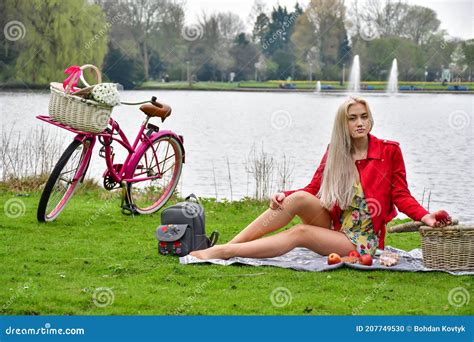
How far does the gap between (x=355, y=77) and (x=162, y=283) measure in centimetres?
3123

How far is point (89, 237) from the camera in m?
6.14

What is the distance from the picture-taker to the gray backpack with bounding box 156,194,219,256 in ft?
17.5

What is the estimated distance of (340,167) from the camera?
5.13 meters

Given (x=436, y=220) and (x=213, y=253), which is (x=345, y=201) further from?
(x=213, y=253)

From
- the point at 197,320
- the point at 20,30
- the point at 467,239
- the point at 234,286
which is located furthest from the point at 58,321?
the point at 20,30

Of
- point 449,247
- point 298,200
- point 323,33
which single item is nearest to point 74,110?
point 298,200

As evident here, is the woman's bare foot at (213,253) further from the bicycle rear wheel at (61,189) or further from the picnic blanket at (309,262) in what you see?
the bicycle rear wheel at (61,189)

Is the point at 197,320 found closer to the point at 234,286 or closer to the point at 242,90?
the point at 234,286

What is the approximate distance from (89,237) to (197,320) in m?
2.31

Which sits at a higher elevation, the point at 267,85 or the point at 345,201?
the point at 345,201

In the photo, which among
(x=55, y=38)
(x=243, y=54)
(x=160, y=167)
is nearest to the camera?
(x=160, y=167)

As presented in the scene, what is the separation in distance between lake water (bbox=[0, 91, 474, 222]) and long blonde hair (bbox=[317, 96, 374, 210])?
164 inches

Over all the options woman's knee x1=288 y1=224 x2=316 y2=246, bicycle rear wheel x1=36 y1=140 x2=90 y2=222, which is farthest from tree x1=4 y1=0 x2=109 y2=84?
woman's knee x1=288 y1=224 x2=316 y2=246

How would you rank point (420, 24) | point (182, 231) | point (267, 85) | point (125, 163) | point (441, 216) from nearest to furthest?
point (441, 216), point (182, 231), point (125, 163), point (420, 24), point (267, 85)
